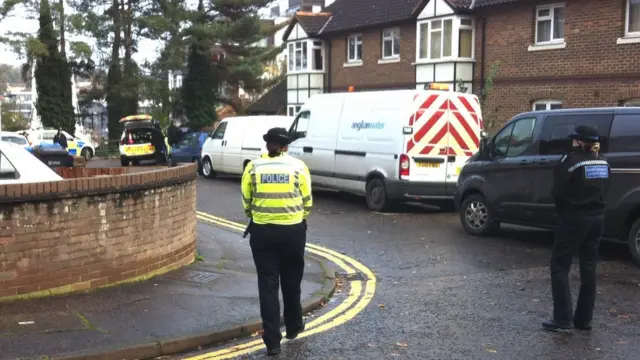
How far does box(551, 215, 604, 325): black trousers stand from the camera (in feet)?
19.0

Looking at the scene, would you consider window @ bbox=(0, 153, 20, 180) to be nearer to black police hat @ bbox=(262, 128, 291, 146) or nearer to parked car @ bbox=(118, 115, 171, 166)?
black police hat @ bbox=(262, 128, 291, 146)

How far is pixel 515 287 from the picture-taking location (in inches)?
296

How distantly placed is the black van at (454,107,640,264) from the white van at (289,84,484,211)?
1773 millimetres

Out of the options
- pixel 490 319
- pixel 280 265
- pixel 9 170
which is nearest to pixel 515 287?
pixel 490 319

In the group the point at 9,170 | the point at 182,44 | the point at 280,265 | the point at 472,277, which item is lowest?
the point at 472,277

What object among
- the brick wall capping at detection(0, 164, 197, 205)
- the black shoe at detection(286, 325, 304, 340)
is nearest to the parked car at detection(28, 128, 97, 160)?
the brick wall capping at detection(0, 164, 197, 205)

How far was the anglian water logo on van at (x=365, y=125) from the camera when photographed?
13.3m

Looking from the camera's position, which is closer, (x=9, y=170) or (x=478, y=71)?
(x=9, y=170)

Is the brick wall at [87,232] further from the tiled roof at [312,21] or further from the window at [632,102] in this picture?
the tiled roof at [312,21]

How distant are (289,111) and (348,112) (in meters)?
20.7

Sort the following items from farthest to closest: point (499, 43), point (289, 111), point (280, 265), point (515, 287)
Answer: point (289, 111), point (499, 43), point (515, 287), point (280, 265)

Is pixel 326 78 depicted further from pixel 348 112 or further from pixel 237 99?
pixel 348 112

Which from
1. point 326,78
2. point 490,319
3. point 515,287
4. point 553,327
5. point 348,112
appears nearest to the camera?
point 553,327

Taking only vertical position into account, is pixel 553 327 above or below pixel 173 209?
below
